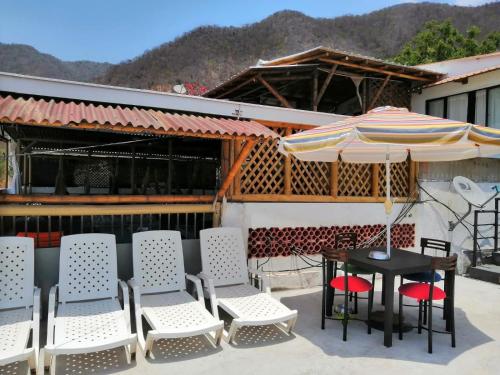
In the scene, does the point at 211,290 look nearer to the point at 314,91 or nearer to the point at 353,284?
the point at 353,284

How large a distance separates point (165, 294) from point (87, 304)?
102cm

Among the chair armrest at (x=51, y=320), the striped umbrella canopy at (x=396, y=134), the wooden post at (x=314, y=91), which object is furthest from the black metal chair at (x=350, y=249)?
the wooden post at (x=314, y=91)

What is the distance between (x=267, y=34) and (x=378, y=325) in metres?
47.3

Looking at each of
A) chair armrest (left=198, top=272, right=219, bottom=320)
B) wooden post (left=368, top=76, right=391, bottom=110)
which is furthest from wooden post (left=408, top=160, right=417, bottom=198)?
chair armrest (left=198, top=272, right=219, bottom=320)

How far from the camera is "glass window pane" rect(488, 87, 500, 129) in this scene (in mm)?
9555

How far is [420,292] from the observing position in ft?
15.1

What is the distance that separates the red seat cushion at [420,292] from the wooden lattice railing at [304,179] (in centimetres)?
281

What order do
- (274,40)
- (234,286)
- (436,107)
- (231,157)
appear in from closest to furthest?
1. (234,286)
2. (231,157)
3. (436,107)
4. (274,40)

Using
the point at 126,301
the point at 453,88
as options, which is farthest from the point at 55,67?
the point at 126,301

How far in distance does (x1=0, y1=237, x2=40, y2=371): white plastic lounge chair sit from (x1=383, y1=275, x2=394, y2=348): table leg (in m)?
3.91

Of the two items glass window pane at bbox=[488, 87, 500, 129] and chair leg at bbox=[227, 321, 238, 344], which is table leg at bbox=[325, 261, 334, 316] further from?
glass window pane at bbox=[488, 87, 500, 129]

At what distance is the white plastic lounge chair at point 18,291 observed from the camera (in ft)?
13.1

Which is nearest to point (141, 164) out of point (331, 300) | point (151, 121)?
point (151, 121)

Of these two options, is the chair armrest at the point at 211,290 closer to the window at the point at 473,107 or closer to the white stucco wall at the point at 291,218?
the white stucco wall at the point at 291,218
